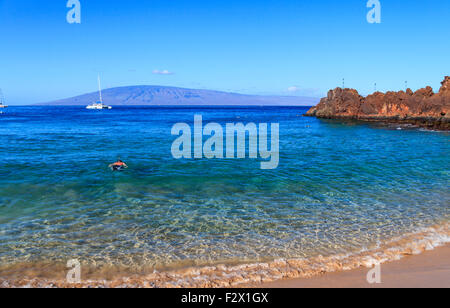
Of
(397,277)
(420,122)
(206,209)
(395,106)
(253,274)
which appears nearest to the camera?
(397,277)

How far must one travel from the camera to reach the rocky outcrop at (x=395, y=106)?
60.5m

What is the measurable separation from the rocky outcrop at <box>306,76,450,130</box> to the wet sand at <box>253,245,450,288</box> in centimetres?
5518

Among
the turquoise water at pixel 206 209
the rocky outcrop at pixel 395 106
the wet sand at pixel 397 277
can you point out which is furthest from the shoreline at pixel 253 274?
the rocky outcrop at pixel 395 106

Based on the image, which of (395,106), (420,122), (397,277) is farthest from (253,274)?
(395,106)

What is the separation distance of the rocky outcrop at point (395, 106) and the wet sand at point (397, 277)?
55.2 m

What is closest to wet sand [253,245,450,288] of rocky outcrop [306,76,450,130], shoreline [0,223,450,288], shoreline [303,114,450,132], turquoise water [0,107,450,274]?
shoreline [0,223,450,288]

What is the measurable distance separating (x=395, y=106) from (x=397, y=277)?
76574 millimetres

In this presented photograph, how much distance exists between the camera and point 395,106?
235 ft

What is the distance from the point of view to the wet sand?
21.5ft

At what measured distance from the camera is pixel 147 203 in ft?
41.1

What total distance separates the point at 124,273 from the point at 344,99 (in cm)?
9276

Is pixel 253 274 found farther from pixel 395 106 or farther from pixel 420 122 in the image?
pixel 395 106
